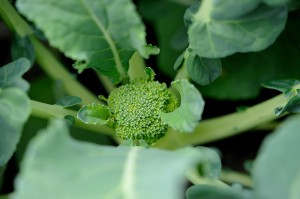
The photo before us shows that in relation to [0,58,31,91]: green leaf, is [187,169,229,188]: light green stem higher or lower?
higher

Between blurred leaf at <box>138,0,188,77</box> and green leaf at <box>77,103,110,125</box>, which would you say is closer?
green leaf at <box>77,103,110,125</box>

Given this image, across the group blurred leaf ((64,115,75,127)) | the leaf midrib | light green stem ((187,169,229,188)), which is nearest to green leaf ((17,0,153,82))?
the leaf midrib

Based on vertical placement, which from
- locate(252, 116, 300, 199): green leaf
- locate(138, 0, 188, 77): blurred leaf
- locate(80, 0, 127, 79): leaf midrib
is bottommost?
locate(80, 0, 127, 79): leaf midrib

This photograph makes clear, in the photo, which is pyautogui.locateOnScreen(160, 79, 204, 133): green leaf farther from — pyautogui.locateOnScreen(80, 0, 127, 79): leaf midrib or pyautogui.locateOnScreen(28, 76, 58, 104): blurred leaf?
pyautogui.locateOnScreen(28, 76, 58, 104): blurred leaf

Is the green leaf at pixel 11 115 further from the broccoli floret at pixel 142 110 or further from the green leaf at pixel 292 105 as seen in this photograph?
the green leaf at pixel 292 105

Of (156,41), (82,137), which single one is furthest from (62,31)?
(156,41)

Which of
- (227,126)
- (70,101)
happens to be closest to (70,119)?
(70,101)

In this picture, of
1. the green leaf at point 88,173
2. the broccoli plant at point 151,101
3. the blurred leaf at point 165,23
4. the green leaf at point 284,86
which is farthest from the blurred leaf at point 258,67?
the green leaf at point 88,173

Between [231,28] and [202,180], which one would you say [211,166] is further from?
[231,28]

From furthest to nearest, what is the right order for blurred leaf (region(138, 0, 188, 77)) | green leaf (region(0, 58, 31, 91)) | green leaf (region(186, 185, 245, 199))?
blurred leaf (region(138, 0, 188, 77))
green leaf (region(0, 58, 31, 91))
green leaf (region(186, 185, 245, 199))
